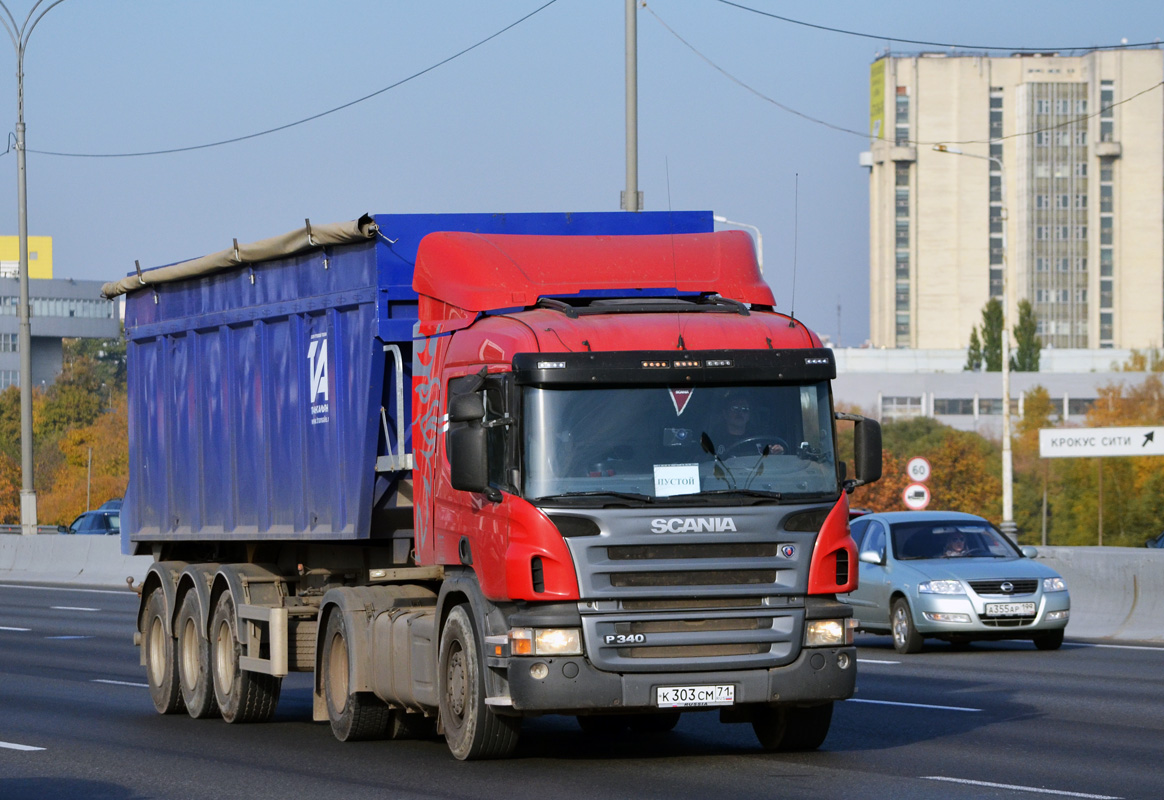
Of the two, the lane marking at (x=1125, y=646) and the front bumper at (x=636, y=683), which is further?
the lane marking at (x=1125, y=646)

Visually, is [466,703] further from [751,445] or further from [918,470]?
[918,470]

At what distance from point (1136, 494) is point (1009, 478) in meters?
59.9

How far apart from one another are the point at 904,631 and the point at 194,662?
9.03 m

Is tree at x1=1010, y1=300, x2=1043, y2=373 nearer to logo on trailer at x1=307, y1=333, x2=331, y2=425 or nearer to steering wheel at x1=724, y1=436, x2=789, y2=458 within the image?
logo on trailer at x1=307, y1=333, x2=331, y2=425

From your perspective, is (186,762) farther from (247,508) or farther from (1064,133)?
(1064,133)

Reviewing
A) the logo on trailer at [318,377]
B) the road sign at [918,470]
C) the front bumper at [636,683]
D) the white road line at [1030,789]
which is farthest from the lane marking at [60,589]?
the white road line at [1030,789]

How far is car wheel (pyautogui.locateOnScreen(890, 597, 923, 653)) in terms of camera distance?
20531 mm

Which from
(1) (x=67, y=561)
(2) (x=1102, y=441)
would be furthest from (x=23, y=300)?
(2) (x=1102, y=441)

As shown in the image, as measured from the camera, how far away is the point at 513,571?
9.83 metres

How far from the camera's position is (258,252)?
45.9ft

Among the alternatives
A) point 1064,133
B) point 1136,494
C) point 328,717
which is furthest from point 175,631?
point 1064,133

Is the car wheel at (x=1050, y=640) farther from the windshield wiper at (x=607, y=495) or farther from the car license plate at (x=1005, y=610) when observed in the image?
the windshield wiper at (x=607, y=495)

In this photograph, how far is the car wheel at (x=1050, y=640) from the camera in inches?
810

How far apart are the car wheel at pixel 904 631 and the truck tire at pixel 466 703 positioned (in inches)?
419
